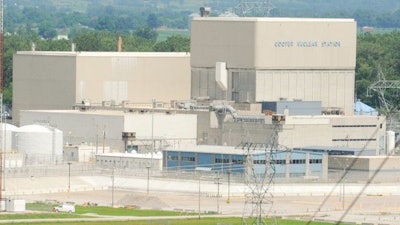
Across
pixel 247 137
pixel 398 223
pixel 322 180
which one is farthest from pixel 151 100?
pixel 398 223

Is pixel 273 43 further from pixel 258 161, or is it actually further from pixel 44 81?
pixel 44 81

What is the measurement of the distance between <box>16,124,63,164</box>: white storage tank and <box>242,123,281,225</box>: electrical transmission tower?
46.2ft

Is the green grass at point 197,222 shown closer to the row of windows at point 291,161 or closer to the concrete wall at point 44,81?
the row of windows at point 291,161

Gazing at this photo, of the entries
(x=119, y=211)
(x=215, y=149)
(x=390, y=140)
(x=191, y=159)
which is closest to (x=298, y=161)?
(x=215, y=149)

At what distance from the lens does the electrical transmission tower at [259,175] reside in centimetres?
11131

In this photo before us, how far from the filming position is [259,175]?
415 feet

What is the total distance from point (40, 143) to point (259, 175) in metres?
19.1

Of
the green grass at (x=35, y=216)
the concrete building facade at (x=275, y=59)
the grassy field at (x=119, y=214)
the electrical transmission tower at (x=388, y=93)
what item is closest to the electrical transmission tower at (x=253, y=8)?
the concrete building facade at (x=275, y=59)

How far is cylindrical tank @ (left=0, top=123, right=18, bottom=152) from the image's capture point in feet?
443

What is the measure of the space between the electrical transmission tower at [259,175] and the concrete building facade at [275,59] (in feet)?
31.7

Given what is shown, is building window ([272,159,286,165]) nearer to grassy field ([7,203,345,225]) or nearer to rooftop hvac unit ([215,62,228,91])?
rooftop hvac unit ([215,62,228,91])

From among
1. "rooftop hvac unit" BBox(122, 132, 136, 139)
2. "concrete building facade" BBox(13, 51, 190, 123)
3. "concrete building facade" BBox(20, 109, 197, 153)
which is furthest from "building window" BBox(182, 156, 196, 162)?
"concrete building facade" BBox(13, 51, 190, 123)

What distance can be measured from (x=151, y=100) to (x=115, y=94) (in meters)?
2.77

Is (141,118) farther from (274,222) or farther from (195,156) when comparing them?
(274,222)
